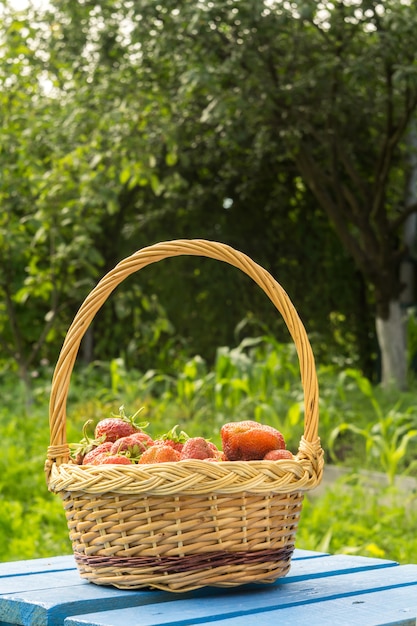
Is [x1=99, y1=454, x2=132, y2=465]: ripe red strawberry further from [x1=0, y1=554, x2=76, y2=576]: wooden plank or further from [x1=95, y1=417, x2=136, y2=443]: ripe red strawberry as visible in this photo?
[x1=0, y1=554, x2=76, y2=576]: wooden plank

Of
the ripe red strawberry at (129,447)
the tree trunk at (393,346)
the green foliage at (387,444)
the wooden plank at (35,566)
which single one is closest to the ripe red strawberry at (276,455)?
the ripe red strawberry at (129,447)

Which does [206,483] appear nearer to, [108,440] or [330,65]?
[108,440]

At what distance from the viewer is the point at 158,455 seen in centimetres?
180

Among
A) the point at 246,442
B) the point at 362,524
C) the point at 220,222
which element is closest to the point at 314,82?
the point at 220,222

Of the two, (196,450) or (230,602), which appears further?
(196,450)

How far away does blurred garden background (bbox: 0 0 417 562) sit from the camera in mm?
5285

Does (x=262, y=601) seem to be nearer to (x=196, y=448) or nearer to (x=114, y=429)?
(x=196, y=448)

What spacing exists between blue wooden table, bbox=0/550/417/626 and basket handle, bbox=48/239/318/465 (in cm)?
28

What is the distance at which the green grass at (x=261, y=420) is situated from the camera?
3824mm

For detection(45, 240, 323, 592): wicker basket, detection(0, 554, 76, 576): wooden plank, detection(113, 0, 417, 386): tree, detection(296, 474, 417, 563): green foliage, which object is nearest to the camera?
detection(45, 240, 323, 592): wicker basket

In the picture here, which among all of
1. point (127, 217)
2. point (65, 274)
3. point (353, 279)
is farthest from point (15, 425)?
point (353, 279)

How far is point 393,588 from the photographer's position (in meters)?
1.85

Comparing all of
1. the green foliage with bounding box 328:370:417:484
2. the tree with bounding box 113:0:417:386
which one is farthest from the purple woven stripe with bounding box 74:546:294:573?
the tree with bounding box 113:0:417:386

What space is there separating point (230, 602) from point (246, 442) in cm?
30
